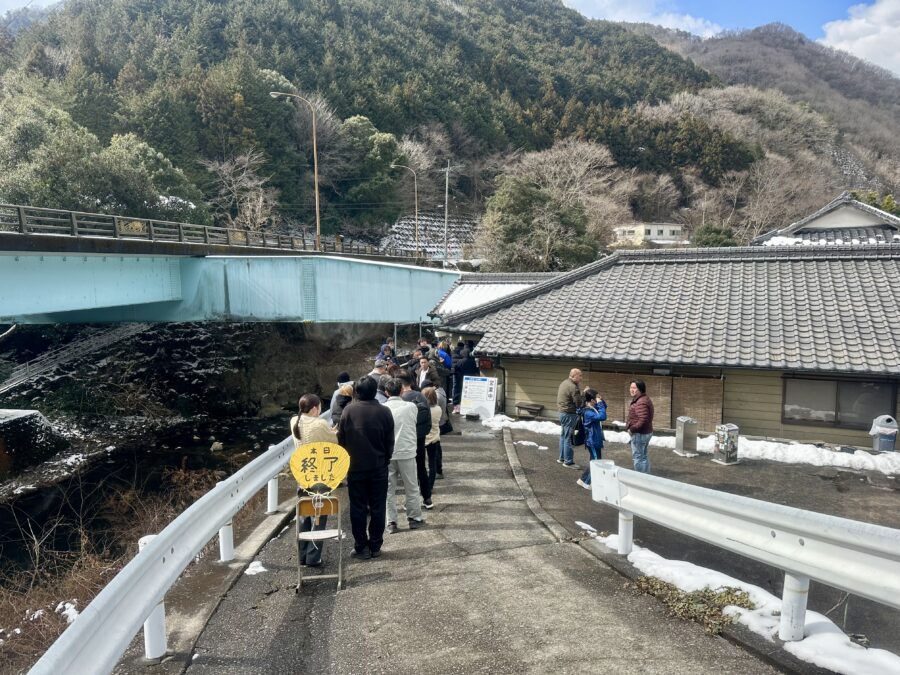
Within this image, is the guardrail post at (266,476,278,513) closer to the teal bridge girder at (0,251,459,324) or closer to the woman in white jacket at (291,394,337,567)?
the woman in white jacket at (291,394,337,567)

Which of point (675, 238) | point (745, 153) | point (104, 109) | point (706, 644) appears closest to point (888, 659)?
point (706, 644)

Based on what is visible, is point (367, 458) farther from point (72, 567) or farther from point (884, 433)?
Result: point (884, 433)

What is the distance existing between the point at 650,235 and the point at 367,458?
55.4 meters

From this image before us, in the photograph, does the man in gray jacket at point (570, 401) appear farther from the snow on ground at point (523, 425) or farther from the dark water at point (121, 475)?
the dark water at point (121, 475)

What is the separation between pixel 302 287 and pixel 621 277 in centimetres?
1066

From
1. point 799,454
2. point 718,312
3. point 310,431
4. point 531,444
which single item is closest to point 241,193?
point 531,444

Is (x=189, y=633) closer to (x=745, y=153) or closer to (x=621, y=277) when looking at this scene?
(x=621, y=277)

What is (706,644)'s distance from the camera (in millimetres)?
3859

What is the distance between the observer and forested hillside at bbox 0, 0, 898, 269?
31984 millimetres

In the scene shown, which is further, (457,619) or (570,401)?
(570,401)

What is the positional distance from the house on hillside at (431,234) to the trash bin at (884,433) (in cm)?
3801

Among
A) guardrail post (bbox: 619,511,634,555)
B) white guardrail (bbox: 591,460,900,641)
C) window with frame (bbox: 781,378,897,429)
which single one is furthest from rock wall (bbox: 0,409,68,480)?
window with frame (bbox: 781,378,897,429)

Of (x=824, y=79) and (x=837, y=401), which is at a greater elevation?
(x=824, y=79)

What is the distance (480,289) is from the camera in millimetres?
18750
